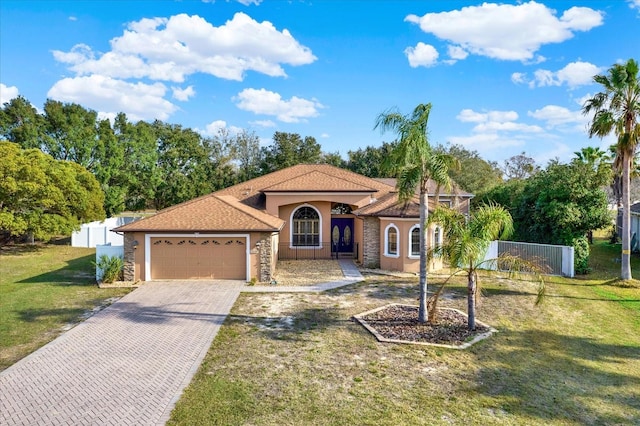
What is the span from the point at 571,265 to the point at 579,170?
5.24 m

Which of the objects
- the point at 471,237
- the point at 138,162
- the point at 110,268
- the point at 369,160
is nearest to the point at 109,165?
the point at 138,162

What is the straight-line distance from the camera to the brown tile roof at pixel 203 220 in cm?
1819

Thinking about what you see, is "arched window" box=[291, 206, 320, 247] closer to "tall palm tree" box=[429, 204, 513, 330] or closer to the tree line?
the tree line

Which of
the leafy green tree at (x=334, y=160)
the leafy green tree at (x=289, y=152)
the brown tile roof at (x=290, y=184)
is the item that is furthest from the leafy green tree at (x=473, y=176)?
the brown tile roof at (x=290, y=184)

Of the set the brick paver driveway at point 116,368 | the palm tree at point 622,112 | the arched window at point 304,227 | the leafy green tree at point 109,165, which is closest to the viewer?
the brick paver driveway at point 116,368

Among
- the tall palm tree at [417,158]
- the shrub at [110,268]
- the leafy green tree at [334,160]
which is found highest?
the leafy green tree at [334,160]

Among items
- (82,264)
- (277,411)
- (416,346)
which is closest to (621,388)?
(416,346)

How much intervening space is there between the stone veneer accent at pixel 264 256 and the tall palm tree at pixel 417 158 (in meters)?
7.83

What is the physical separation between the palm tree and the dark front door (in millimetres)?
13868

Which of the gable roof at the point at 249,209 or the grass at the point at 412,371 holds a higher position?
the gable roof at the point at 249,209

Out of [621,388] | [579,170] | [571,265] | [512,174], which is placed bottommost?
[621,388]

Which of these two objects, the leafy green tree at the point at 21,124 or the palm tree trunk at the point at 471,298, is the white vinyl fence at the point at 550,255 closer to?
the palm tree trunk at the point at 471,298

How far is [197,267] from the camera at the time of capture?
1873 centimetres

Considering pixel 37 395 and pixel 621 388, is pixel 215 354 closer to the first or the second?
pixel 37 395
